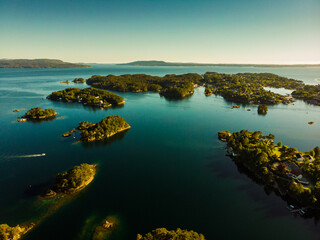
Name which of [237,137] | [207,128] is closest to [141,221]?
[237,137]

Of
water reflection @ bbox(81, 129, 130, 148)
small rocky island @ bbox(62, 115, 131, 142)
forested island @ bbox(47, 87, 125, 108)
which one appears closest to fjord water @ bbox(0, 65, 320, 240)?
water reflection @ bbox(81, 129, 130, 148)

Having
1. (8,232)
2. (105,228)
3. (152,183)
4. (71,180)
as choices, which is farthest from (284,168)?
(8,232)

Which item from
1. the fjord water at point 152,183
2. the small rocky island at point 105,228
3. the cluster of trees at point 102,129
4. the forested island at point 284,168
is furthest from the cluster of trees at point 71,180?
the forested island at point 284,168

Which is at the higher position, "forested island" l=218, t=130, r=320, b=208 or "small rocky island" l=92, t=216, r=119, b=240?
"forested island" l=218, t=130, r=320, b=208

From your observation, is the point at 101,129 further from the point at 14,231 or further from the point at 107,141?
the point at 14,231

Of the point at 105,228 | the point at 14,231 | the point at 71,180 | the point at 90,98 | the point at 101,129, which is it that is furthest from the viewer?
the point at 90,98

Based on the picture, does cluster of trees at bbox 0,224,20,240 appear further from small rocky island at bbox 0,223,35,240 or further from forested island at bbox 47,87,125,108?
forested island at bbox 47,87,125,108

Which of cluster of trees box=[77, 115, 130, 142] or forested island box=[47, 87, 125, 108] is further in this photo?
forested island box=[47, 87, 125, 108]
